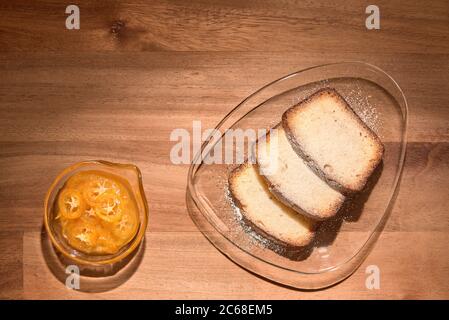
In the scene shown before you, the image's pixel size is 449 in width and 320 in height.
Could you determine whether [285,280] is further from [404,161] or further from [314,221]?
[404,161]

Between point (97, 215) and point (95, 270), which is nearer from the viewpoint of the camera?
point (97, 215)

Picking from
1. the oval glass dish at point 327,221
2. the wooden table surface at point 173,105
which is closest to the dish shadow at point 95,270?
the wooden table surface at point 173,105

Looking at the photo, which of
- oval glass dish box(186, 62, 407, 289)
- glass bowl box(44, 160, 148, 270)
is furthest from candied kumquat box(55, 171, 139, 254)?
oval glass dish box(186, 62, 407, 289)

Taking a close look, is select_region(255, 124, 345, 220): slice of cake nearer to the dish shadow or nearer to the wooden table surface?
the wooden table surface

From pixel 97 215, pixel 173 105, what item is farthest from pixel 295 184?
pixel 97 215

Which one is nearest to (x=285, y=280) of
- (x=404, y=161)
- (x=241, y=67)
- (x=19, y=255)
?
(x=404, y=161)

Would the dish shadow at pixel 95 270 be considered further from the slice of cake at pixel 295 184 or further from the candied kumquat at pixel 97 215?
the slice of cake at pixel 295 184

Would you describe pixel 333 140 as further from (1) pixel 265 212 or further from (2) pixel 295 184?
(1) pixel 265 212
